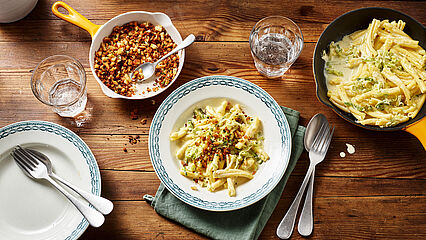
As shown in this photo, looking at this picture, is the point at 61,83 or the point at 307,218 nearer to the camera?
the point at 307,218

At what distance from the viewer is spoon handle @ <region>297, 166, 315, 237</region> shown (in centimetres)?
183

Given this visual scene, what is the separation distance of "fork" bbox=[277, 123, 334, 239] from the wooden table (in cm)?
4

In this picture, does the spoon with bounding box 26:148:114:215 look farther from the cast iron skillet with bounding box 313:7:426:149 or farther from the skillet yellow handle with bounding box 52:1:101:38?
the cast iron skillet with bounding box 313:7:426:149

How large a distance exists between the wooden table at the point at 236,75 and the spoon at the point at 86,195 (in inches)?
7.5

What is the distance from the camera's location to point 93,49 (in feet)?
6.25

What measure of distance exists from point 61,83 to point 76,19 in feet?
1.14

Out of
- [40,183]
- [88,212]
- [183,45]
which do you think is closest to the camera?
[88,212]

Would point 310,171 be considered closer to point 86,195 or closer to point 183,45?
point 183,45

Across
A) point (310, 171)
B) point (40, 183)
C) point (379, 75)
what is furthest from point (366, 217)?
point (40, 183)

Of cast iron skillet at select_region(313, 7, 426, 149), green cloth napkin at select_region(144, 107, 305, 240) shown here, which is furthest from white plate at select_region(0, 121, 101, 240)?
cast iron skillet at select_region(313, 7, 426, 149)

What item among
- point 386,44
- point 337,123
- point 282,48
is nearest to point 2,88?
point 282,48

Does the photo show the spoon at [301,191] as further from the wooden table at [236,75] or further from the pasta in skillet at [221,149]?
the pasta in skillet at [221,149]

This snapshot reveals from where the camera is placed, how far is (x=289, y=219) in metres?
1.82

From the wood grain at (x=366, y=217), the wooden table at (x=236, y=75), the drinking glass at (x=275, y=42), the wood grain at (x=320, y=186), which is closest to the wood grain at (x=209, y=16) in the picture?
the wooden table at (x=236, y=75)
